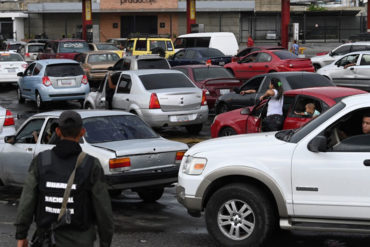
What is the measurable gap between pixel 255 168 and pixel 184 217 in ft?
7.33

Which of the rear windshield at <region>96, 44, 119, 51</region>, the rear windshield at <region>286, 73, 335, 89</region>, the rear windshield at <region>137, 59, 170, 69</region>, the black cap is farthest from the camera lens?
the rear windshield at <region>96, 44, 119, 51</region>

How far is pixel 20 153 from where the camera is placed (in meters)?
10.4

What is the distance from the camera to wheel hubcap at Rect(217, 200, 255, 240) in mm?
7461

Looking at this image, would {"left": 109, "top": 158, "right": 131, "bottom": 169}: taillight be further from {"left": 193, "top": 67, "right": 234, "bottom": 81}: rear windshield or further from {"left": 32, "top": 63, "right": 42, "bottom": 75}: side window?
{"left": 32, "top": 63, "right": 42, "bottom": 75}: side window

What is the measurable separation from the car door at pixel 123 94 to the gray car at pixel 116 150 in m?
6.05

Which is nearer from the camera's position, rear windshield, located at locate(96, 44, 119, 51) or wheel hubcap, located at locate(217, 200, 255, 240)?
wheel hubcap, located at locate(217, 200, 255, 240)

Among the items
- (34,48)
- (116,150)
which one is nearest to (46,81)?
(116,150)

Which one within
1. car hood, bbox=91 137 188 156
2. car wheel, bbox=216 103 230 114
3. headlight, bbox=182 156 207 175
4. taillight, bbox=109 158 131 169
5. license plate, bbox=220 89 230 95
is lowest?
car wheel, bbox=216 103 230 114

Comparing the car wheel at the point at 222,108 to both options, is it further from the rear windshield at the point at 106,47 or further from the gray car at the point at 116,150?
the rear windshield at the point at 106,47

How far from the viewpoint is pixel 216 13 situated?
193 ft

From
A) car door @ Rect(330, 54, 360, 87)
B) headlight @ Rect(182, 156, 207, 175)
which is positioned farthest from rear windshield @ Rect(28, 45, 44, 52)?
headlight @ Rect(182, 156, 207, 175)

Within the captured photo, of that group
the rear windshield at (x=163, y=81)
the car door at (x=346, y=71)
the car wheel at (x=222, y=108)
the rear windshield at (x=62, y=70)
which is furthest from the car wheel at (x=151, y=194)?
the car door at (x=346, y=71)

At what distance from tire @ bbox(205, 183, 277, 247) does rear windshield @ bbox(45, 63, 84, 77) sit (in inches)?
620

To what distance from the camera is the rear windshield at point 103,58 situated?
94.0 ft
